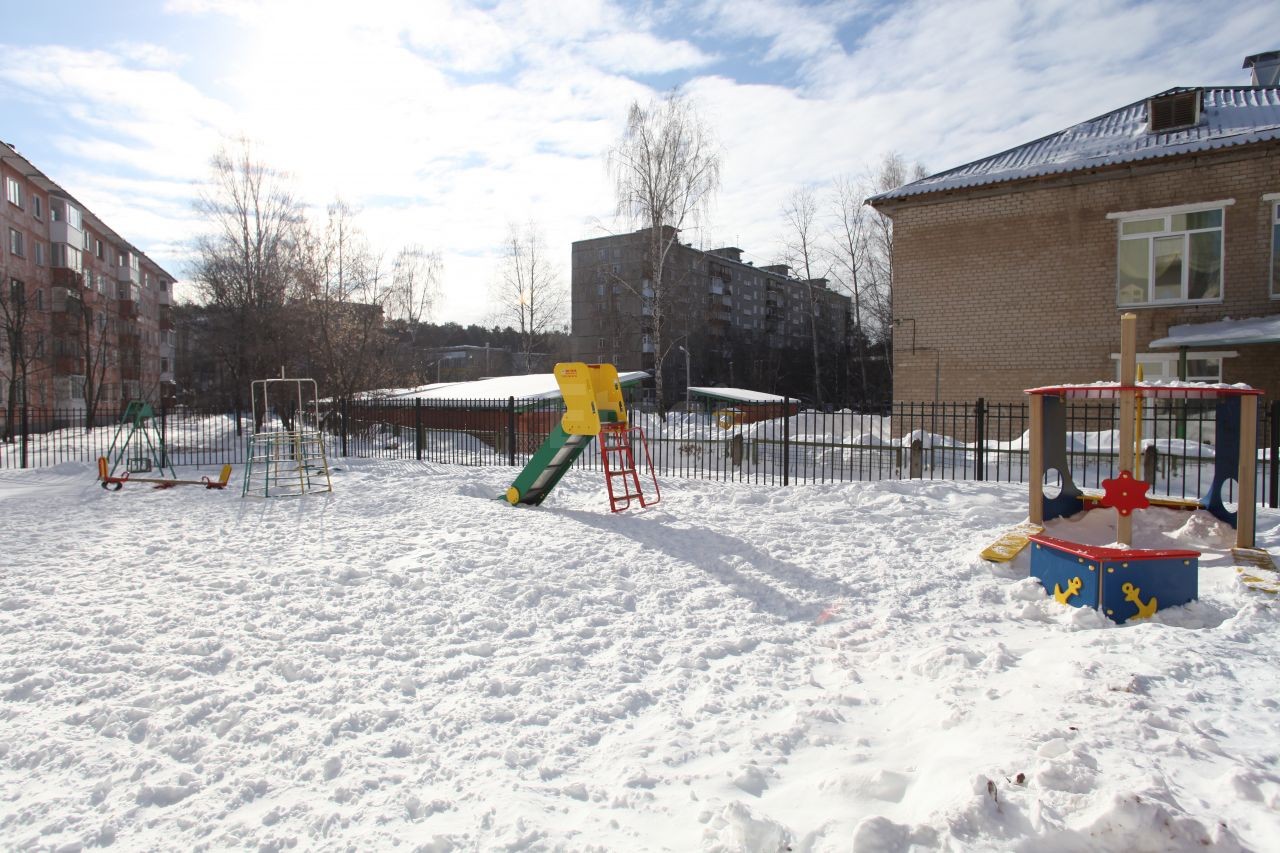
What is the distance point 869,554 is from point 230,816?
18.5 feet

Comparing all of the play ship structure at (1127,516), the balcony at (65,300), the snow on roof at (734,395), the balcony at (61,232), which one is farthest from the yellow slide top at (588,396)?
the balcony at (61,232)

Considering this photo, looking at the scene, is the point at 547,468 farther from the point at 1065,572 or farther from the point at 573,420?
the point at 1065,572

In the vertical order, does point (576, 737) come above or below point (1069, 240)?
below

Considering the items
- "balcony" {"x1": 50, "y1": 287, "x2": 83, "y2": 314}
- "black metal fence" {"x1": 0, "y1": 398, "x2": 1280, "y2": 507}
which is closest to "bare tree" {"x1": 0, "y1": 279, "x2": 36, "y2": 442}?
"balcony" {"x1": 50, "y1": 287, "x2": 83, "y2": 314}

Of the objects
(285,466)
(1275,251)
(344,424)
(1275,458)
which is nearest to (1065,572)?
(1275,458)

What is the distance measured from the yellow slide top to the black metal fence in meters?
2.93

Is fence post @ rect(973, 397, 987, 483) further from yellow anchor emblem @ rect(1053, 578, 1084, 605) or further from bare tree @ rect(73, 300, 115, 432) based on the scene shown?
bare tree @ rect(73, 300, 115, 432)

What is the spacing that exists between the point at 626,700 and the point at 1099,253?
636 inches

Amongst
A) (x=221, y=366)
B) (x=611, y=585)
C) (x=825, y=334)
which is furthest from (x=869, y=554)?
(x=825, y=334)

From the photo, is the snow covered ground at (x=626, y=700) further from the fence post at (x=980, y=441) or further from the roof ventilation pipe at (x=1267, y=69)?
the roof ventilation pipe at (x=1267, y=69)

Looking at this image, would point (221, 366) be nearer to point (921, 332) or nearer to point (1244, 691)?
point (921, 332)

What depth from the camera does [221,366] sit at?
1144 inches

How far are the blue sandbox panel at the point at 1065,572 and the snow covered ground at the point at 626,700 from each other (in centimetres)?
18

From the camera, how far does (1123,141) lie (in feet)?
51.0
